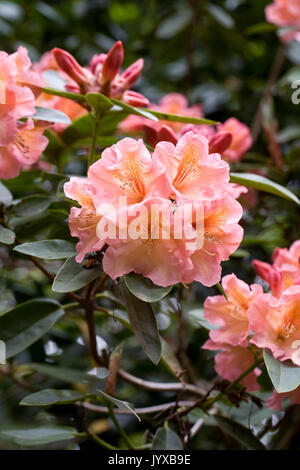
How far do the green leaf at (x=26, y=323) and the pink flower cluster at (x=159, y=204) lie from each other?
29 cm

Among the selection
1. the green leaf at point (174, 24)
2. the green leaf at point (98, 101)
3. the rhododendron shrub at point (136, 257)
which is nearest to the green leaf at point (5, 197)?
the rhododendron shrub at point (136, 257)

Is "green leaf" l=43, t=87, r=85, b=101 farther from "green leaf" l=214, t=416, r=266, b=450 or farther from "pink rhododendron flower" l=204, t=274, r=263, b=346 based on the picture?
"green leaf" l=214, t=416, r=266, b=450

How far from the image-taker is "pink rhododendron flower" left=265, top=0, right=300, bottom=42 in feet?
6.24

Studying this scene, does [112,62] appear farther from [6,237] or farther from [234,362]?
[234,362]

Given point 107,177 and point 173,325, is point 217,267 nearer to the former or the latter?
point 107,177

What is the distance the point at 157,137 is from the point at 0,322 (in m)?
0.43

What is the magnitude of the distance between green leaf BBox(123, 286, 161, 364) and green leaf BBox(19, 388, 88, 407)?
0.62 feet

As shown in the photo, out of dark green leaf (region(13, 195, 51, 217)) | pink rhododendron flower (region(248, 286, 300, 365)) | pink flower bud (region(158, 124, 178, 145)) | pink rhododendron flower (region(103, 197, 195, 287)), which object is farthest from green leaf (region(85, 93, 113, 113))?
pink rhododendron flower (region(248, 286, 300, 365))

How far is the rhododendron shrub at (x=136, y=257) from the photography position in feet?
2.98

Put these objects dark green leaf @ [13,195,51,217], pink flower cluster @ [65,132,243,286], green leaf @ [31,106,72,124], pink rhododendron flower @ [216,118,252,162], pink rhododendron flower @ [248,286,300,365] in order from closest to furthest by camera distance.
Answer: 1. pink flower cluster @ [65,132,243,286]
2. pink rhododendron flower @ [248,286,300,365]
3. green leaf @ [31,106,72,124]
4. dark green leaf @ [13,195,51,217]
5. pink rhododendron flower @ [216,118,252,162]

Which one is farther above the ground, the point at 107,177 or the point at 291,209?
the point at 107,177

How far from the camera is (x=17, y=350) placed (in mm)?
1117

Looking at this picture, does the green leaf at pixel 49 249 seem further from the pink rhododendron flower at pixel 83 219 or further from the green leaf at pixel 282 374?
the green leaf at pixel 282 374
